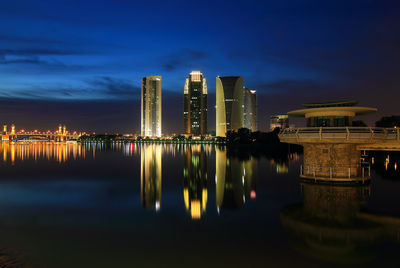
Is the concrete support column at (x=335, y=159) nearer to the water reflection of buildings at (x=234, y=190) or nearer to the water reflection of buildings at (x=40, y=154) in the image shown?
the water reflection of buildings at (x=234, y=190)

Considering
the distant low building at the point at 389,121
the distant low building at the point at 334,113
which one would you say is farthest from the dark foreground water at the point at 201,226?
the distant low building at the point at 389,121

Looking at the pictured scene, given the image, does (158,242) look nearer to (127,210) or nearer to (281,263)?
(281,263)

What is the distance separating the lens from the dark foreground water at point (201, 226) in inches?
404

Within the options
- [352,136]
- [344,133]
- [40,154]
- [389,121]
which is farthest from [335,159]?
[40,154]

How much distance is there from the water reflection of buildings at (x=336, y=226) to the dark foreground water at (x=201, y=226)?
41 mm

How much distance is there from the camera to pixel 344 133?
68.2 feet

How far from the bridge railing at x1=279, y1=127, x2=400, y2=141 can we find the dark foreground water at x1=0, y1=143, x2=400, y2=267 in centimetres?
377

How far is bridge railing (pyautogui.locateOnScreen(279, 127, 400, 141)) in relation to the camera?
67.8ft

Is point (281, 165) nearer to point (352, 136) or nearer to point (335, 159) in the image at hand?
point (335, 159)

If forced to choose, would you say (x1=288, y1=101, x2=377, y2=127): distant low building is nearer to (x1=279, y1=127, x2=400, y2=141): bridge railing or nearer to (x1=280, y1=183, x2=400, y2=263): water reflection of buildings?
(x1=279, y1=127, x2=400, y2=141): bridge railing

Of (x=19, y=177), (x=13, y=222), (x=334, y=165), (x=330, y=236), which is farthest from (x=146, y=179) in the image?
(x=330, y=236)

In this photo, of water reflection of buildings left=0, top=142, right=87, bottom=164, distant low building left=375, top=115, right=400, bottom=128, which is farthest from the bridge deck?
distant low building left=375, top=115, right=400, bottom=128

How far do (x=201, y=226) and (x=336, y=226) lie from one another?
627cm

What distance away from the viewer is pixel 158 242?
11938 mm
